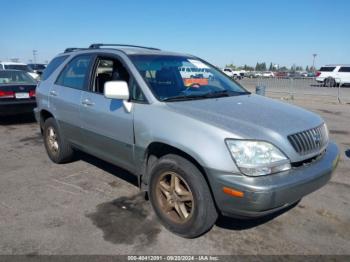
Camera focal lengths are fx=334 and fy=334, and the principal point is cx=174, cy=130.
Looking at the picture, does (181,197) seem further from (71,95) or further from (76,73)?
(76,73)

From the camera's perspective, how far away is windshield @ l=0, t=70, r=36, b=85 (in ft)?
29.8

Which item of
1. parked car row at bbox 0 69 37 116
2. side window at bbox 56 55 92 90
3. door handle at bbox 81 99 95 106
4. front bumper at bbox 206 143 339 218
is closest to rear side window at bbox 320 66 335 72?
parked car row at bbox 0 69 37 116

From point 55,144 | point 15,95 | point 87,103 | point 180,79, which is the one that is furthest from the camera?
point 15,95

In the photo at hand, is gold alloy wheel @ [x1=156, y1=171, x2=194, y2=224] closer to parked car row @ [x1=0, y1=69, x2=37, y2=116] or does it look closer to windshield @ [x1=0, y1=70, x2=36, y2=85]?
parked car row @ [x1=0, y1=69, x2=37, y2=116]

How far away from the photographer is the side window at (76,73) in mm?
4609

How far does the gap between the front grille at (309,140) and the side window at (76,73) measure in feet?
9.46

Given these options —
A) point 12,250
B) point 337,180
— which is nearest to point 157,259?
point 12,250

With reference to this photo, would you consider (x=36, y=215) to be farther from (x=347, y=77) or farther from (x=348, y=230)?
(x=347, y=77)

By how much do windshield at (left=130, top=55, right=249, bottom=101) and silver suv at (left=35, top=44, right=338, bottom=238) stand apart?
15mm

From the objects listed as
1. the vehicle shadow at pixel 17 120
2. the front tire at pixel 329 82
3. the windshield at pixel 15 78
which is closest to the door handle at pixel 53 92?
the windshield at pixel 15 78

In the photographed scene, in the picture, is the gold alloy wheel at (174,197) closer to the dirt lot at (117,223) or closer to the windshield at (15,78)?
the dirt lot at (117,223)

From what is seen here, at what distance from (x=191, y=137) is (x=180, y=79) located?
1.37 metres

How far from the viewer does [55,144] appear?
551 centimetres

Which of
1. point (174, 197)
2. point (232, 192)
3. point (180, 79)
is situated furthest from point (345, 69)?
point (232, 192)
